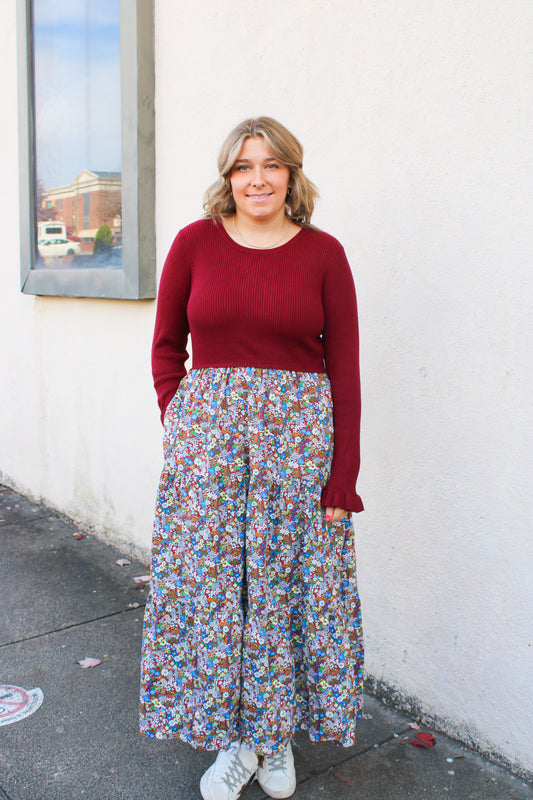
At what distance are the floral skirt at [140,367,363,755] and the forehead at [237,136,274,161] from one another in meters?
0.61

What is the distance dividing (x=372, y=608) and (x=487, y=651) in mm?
542

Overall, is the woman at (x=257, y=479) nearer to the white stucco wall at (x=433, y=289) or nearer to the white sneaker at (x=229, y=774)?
the white sneaker at (x=229, y=774)

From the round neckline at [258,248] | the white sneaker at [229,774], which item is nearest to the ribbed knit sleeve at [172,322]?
the round neckline at [258,248]

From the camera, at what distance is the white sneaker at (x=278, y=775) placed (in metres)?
2.28

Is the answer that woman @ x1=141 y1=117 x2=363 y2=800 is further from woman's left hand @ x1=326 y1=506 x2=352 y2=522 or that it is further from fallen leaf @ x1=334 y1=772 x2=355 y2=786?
fallen leaf @ x1=334 y1=772 x2=355 y2=786

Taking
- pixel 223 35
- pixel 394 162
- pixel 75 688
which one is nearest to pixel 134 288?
pixel 223 35

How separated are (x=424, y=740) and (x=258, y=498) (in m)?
1.20

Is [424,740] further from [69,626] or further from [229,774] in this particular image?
[69,626]

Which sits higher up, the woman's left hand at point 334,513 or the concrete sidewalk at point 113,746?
the woman's left hand at point 334,513

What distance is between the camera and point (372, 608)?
2.87 meters

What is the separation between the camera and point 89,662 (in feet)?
10.2

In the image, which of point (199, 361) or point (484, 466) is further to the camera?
point (484, 466)

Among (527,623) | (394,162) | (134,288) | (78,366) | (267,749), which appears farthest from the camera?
(78,366)

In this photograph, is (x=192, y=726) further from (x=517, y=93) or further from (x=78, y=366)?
(x=78, y=366)
